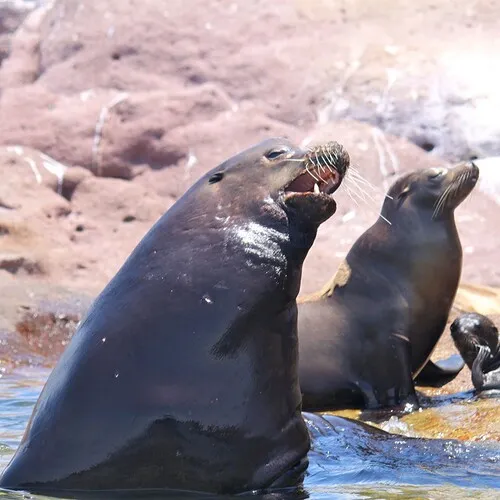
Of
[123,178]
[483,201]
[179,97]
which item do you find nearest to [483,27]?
[483,201]

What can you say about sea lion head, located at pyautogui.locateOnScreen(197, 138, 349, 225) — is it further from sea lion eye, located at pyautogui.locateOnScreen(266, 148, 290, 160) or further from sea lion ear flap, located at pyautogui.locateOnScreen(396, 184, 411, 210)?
sea lion ear flap, located at pyautogui.locateOnScreen(396, 184, 411, 210)

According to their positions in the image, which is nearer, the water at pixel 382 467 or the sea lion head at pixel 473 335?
the water at pixel 382 467

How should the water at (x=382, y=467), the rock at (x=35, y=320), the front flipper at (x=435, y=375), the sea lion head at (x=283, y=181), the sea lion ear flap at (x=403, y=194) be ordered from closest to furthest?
1. the water at (x=382, y=467)
2. the sea lion head at (x=283, y=181)
3. the front flipper at (x=435, y=375)
4. the sea lion ear flap at (x=403, y=194)
5. the rock at (x=35, y=320)

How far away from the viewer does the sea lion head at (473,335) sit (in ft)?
25.8

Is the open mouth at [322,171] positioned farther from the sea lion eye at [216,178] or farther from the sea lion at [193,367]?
the sea lion eye at [216,178]

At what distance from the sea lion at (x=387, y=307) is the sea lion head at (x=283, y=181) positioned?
2951mm

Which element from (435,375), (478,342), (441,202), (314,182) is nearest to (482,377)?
(478,342)

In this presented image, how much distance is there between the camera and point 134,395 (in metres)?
4.18

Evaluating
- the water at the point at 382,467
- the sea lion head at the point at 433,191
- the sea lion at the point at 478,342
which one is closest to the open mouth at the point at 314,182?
the water at the point at 382,467

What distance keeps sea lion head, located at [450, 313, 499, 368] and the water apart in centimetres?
251

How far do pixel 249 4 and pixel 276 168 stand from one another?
45.5 ft

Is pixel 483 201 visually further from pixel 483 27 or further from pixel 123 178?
pixel 123 178

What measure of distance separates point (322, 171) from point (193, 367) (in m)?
0.99

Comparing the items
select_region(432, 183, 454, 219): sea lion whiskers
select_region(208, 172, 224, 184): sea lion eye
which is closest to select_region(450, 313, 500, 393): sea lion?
select_region(432, 183, 454, 219): sea lion whiskers
